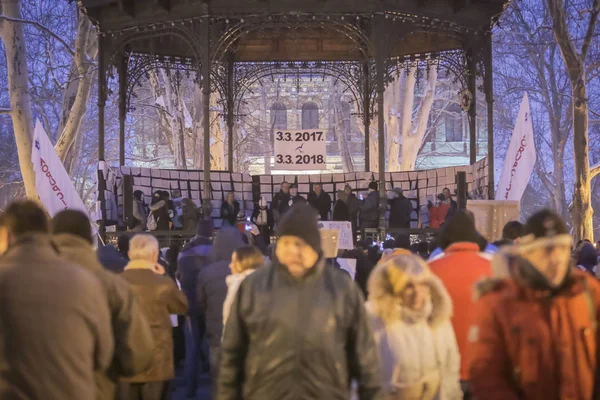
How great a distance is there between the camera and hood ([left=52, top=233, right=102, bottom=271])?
18.9ft

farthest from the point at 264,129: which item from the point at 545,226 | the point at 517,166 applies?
the point at 545,226

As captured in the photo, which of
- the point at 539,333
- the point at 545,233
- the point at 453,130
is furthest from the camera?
the point at 453,130

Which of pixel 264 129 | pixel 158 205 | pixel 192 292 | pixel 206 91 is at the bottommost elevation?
pixel 192 292

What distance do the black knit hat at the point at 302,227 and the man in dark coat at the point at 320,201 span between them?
1763 centimetres

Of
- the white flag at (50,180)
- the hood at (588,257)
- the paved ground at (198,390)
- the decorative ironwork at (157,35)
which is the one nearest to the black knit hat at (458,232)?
the paved ground at (198,390)

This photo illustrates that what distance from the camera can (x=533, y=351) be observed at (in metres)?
4.39

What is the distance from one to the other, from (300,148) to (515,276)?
61.9 feet

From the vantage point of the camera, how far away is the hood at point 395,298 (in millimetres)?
5840

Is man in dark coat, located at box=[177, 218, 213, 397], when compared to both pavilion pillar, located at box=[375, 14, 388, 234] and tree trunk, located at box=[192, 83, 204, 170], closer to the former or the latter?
pavilion pillar, located at box=[375, 14, 388, 234]

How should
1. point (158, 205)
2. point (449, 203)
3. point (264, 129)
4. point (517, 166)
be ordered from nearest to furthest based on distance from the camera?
point (517, 166)
point (158, 205)
point (449, 203)
point (264, 129)

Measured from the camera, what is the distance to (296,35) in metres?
24.3

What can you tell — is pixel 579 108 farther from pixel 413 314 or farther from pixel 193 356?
pixel 413 314

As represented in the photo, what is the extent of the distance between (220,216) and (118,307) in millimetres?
17795

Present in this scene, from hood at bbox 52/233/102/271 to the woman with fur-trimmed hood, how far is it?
1.73m
